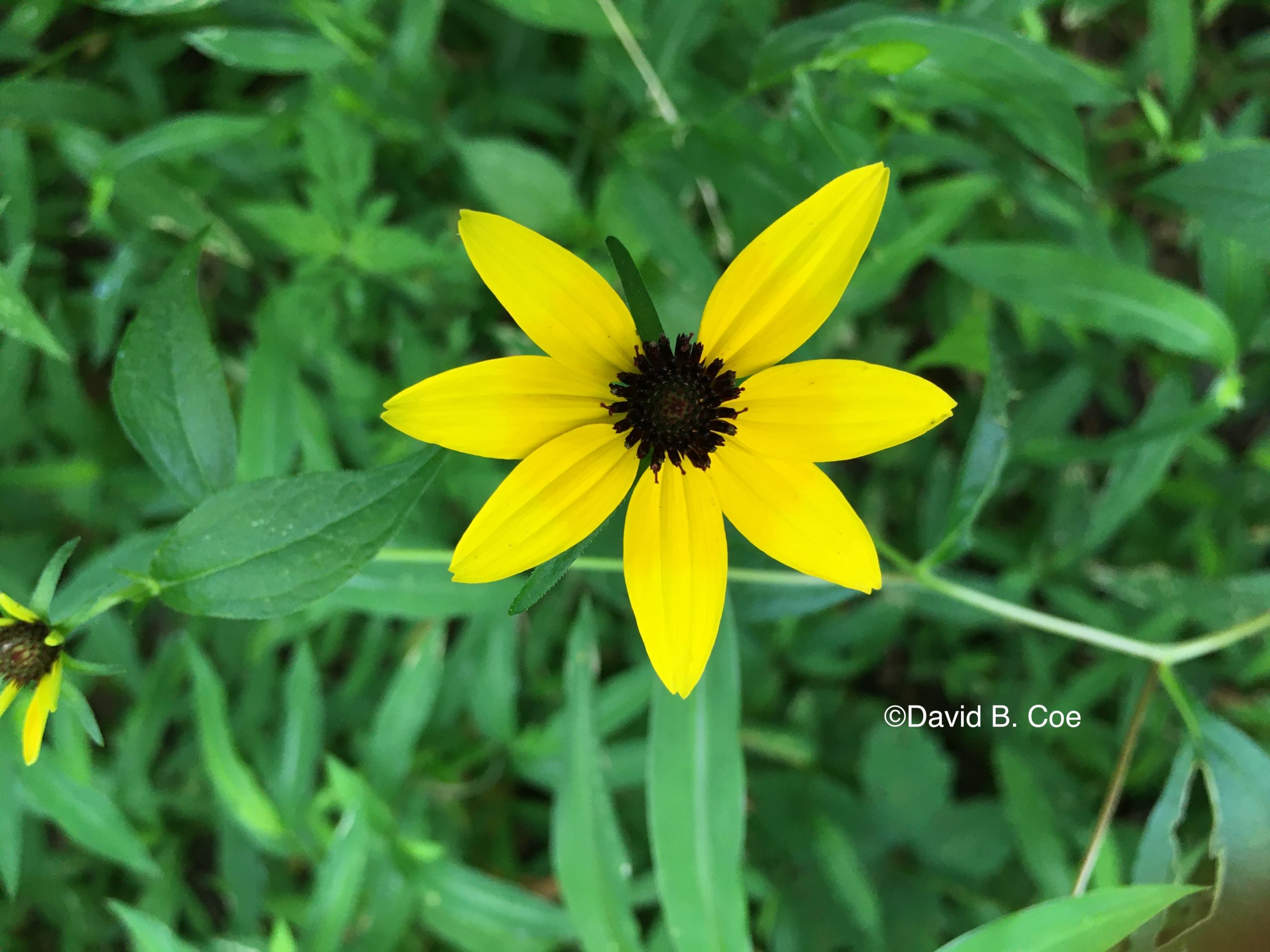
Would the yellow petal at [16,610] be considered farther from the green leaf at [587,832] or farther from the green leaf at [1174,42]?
the green leaf at [1174,42]

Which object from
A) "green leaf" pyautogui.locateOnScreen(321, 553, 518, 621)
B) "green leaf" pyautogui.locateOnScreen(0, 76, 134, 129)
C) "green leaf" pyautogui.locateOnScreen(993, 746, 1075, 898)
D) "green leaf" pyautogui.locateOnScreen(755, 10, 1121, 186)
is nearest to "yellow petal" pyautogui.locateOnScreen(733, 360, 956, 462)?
"green leaf" pyautogui.locateOnScreen(755, 10, 1121, 186)

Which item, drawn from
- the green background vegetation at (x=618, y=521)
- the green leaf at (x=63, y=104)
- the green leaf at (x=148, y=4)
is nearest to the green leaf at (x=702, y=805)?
the green background vegetation at (x=618, y=521)

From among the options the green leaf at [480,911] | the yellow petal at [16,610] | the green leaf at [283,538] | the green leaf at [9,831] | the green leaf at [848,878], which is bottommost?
the green leaf at [480,911]

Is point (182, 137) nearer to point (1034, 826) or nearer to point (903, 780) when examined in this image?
point (903, 780)

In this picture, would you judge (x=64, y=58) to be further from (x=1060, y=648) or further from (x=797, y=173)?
(x=1060, y=648)

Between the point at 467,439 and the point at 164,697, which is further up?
the point at 467,439

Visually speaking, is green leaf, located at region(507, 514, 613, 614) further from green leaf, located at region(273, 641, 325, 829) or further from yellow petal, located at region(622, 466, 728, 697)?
green leaf, located at region(273, 641, 325, 829)

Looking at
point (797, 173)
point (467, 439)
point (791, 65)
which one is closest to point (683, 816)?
point (467, 439)
